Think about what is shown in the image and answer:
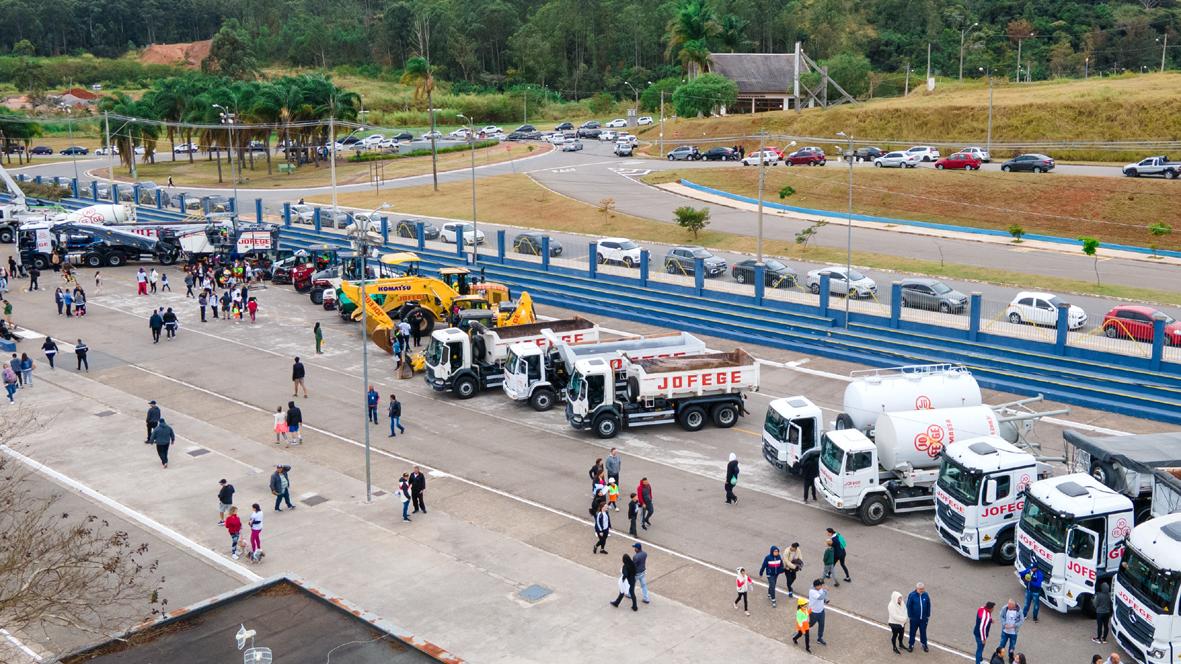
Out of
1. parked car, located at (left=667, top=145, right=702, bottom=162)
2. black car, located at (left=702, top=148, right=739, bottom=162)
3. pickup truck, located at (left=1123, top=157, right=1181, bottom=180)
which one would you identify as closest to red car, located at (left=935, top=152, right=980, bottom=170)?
pickup truck, located at (left=1123, top=157, right=1181, bottom=180)

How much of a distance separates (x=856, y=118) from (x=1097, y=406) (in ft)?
208

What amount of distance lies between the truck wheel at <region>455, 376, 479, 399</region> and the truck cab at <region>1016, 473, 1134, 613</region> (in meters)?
19.6

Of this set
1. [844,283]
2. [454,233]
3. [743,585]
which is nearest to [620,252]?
[454,233]

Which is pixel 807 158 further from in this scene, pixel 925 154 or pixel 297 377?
pixel 297 377

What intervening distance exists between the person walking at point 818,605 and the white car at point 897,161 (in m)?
61.9

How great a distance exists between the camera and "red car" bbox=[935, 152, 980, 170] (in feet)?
237

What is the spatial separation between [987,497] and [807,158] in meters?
61.3

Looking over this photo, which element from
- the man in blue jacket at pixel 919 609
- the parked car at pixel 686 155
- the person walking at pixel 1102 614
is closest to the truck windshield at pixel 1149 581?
the person walking at pixel 1102 614

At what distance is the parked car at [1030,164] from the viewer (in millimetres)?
69938

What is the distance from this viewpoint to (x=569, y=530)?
2506cm

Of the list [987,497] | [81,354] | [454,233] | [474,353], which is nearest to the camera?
[987,497]

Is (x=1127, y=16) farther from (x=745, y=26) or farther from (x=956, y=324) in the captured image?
(x=956, y=324)

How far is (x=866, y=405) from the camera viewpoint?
26.7 metres

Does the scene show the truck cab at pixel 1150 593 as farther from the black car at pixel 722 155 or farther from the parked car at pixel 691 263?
the black car at pixel 722 155
